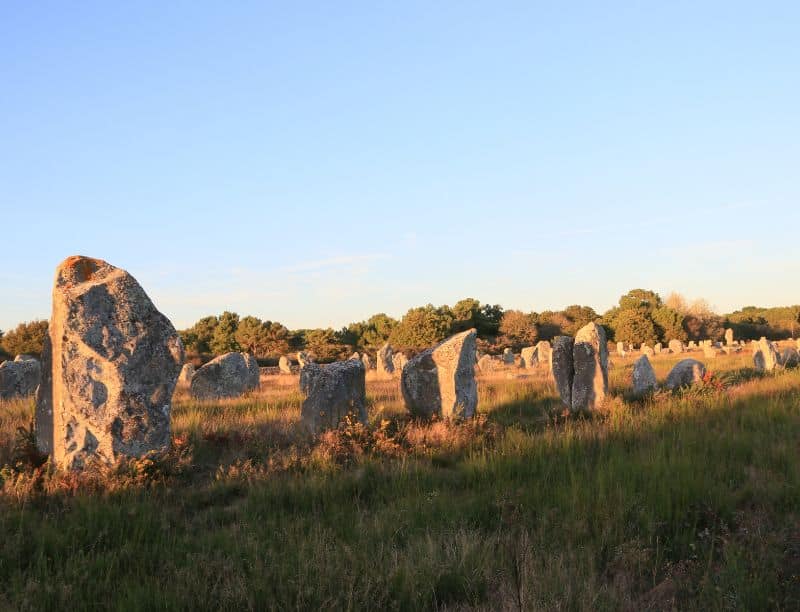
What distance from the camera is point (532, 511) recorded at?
19.0ft

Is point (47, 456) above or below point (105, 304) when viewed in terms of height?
below

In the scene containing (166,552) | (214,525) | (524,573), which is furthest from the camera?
(214,525)

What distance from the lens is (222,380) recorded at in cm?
1777

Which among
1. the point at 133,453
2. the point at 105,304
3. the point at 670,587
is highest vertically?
the point at 105,304

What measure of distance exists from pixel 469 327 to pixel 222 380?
150 feet

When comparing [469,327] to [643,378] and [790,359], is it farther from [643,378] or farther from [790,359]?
[643,378]

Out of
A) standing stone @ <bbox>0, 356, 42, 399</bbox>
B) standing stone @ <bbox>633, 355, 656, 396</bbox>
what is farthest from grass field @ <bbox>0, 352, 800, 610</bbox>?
standing stone @ <bbox>0, 356, 42, 399</bbox>

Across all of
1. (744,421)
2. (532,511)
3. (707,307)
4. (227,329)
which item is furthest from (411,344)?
(532,511)

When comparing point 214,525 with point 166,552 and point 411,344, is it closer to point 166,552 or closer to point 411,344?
point 166,552

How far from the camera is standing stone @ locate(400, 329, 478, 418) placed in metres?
11.4

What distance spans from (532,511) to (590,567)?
1479 millimetres

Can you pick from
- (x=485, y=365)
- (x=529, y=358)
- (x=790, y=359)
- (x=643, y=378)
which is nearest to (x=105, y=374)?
(x=643, y=378)

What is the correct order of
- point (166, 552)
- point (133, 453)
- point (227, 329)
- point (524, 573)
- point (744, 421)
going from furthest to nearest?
point (227, 329) < point (744, 421) < point (133, 453) < point (166, 552) < point (524, 573)

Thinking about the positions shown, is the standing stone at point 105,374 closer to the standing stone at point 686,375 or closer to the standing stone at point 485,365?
the standing stone at point 686,375
